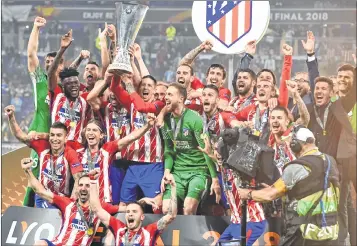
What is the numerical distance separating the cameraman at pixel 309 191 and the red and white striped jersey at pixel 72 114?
2144mm

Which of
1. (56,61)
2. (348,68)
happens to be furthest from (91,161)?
(348,68)

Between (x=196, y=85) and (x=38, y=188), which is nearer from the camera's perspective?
(x=38, y=188)

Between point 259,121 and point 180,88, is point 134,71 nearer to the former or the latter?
point 180,88

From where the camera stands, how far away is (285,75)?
11.2 meters

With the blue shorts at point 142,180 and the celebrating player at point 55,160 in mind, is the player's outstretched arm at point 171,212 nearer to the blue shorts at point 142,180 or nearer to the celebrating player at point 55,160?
the blue shorts at point 142,180

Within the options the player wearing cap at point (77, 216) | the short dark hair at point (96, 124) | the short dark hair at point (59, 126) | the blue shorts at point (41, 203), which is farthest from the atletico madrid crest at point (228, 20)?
the blue shorts at point (41, 203)

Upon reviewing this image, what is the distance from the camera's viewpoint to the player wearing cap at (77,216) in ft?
37.4

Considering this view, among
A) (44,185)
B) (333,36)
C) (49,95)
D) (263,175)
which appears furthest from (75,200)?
(333,36)

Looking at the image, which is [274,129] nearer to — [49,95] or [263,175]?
[263,175]

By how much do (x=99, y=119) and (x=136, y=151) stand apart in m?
0.51

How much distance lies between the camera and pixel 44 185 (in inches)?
465

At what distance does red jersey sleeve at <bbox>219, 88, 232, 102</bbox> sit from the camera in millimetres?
11391

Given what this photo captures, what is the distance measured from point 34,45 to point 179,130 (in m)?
1.80

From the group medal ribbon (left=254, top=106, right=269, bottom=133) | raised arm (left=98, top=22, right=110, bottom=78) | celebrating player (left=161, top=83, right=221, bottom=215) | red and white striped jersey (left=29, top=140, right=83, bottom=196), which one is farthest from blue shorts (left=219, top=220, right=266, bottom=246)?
raised arm (left=98, top=22, right=110, bottom=78)
